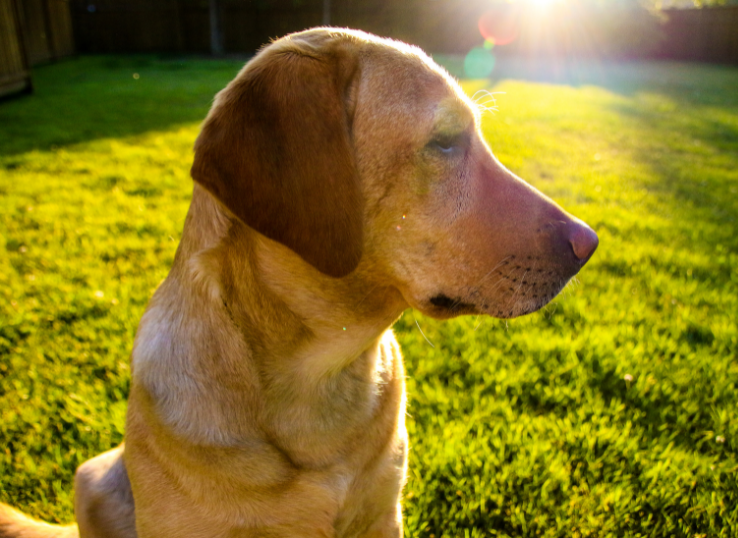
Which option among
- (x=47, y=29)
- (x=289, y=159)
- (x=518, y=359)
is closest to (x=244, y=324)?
(x=289, y=159)

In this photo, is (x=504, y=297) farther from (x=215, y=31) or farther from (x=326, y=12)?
(x=215, y=31)

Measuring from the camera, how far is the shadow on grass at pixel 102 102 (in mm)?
9297

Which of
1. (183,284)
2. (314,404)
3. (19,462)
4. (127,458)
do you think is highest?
(183,284)

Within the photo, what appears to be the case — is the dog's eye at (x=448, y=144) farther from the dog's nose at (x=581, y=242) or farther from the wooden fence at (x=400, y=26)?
the wooden fence at (x=400, y=26)

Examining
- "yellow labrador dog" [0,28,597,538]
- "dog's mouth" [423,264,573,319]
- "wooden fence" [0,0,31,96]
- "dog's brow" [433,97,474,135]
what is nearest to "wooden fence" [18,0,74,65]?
"wooden fence" [0,0,31,96]

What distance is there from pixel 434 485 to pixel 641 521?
3.16ft

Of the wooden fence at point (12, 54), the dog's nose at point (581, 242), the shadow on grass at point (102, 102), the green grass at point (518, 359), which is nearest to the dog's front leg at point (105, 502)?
the green grass at point (518, 359)

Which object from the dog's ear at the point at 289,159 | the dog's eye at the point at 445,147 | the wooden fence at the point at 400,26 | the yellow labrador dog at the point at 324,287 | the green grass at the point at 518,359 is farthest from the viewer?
the wooden fence at the point at 400,26

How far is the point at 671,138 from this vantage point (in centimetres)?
992

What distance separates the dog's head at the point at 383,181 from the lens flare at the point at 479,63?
18099mm

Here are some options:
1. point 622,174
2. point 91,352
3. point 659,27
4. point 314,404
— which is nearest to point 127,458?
point 314,404

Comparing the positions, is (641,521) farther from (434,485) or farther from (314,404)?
(314,404)

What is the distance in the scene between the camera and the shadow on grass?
930cm

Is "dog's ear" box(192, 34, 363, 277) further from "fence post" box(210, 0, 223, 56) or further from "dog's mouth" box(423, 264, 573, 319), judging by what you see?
"fence post" box(210, 0, 223, 56)
